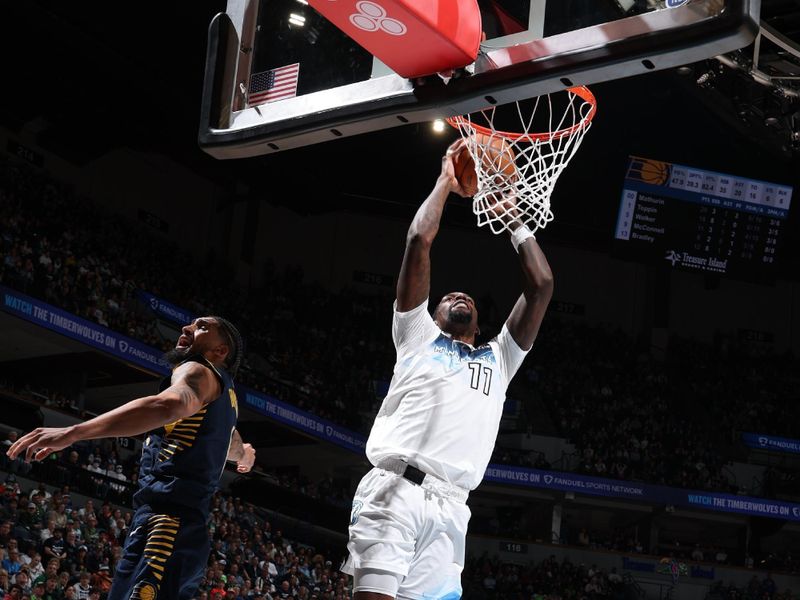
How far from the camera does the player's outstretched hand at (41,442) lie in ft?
11.1

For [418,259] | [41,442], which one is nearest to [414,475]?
[418,259]

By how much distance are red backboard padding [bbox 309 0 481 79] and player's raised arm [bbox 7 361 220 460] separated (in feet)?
4.73

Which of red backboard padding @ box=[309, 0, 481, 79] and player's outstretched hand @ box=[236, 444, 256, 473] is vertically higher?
red backboard padding @ box=[309, 0, 481, 79]

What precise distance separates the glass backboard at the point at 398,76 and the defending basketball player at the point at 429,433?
0.58m

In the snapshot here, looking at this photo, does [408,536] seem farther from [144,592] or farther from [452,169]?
[452,169]

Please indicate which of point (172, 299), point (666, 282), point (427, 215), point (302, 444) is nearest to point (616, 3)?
point (427, 215)

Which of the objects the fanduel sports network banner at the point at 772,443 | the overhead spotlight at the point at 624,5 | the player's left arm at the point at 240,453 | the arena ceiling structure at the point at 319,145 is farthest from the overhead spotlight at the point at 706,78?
the fanduel sports network banner at the point at 772,443

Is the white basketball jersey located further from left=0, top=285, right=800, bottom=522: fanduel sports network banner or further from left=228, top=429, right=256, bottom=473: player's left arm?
left=0, top=285, right=800, bottom=522: fanduel sports network banner

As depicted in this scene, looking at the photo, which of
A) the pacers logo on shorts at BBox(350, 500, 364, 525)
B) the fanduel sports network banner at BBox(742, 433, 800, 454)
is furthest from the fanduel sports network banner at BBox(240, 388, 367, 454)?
the pacers logo on shorts at BBox(350, 500, 364, 525)

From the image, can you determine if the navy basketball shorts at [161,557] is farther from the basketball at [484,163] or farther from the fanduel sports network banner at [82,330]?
the fanduel sports network banner at [82,330]

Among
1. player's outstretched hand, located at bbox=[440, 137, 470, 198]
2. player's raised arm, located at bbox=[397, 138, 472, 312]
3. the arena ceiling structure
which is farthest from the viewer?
the arena ceiling structure

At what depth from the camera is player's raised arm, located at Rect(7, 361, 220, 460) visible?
3434mm

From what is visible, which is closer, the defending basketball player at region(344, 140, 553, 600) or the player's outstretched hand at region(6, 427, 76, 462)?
the player's outstretched hand at region(6, 427, 76, 462)

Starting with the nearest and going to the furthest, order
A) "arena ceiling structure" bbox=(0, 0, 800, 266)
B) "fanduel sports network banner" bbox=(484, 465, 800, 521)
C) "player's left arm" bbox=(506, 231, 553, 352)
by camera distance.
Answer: "player's left arm" bbox=(506, 231, 553, 352)
"arena ceiling structure" bbox=(0, 0, 800, 266)
"fanduel sports network banner" bbox=(484, 465, 800, 521)
